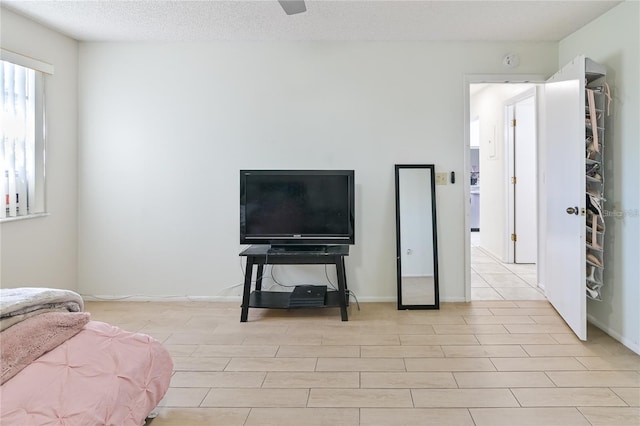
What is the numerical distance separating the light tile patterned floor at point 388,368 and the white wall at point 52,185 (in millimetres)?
585

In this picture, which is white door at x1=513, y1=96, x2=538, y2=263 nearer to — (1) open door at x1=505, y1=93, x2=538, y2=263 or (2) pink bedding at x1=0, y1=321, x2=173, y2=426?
(1) open door at x1=505, y1=93, x2=538, y2=263

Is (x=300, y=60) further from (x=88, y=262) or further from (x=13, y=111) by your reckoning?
(x=88, y=262)

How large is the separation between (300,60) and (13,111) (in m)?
2.36

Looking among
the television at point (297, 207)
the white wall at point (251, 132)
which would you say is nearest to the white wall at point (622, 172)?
the white wall at point (251, 132)

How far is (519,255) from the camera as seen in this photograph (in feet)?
18.4

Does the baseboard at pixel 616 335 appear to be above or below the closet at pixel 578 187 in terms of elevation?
below

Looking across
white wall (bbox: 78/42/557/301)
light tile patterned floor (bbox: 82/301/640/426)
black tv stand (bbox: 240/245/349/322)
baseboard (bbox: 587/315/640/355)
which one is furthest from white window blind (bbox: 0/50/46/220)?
baseboard (bbox: 587/315/640/355)

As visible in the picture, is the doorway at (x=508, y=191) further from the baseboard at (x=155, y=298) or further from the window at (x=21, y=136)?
the window at (x=21, y=136)

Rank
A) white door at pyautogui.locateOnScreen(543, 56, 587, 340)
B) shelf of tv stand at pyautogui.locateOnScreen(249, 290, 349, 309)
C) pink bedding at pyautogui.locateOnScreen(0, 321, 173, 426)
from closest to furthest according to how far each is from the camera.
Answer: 1. pink bedding at pyautogui.locateOnScreen(0, 321, 173, 426)
2. white door at pyautogui.locateOnScreen(543, 56, 587, 340)
3. shelf of tv stand at pyautogui.locateOnScreen(249, 290, 349, 309)

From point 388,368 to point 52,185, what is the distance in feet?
10.5

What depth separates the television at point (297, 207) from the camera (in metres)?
3.61

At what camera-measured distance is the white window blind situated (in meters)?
3.25

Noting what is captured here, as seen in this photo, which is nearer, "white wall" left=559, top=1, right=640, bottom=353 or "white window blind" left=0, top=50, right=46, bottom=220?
"white wall" left=559, top=1, right=640, bottom=353

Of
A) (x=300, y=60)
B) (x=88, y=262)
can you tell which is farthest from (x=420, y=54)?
(x=88, y=262)
